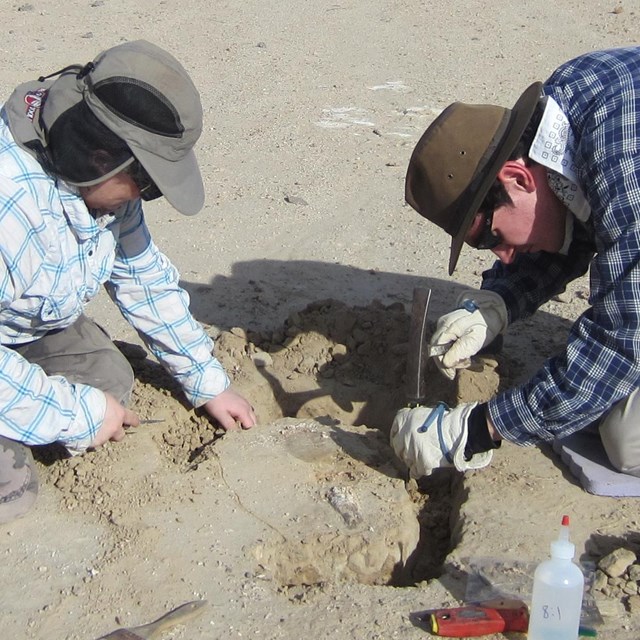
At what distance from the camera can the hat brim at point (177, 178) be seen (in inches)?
111

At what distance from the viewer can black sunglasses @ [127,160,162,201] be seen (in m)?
2.86

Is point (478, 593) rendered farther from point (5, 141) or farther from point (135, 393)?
point (5, 141)

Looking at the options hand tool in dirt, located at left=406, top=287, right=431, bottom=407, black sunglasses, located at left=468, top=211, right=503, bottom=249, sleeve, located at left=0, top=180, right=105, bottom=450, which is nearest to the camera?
sleeve, located at left=0, top=180, right=105, bottom=450

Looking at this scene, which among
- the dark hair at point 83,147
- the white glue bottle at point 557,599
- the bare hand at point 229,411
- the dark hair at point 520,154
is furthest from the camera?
the bare hand at point 229,411

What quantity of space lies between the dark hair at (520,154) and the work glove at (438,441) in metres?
0.67

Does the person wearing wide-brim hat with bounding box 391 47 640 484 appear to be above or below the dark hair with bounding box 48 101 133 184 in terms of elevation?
below

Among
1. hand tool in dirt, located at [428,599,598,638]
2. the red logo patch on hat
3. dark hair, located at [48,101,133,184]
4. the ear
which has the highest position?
the red logo patch on hat

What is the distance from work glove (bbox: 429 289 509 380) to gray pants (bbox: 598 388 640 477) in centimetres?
57

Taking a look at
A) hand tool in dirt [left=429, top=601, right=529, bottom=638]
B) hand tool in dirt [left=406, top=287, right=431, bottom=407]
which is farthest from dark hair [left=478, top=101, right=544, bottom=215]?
hand tool in dirt [left=429, top=601, right=529, bottom=638]

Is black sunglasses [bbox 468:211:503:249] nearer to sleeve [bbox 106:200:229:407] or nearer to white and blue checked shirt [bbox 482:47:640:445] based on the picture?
white and blue checked shirt [bbox 482:47:640:445]

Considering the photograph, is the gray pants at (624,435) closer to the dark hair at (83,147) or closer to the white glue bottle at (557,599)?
→ the white glue bottle at (557,599)

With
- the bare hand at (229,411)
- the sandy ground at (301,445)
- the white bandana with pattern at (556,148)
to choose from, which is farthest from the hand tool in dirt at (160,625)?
the white bandana with pattern at (556,148)

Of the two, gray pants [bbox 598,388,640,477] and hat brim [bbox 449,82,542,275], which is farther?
gray pants [bbox 598,388,640,477]

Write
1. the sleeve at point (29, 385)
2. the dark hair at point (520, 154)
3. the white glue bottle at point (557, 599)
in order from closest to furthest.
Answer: the white glue bottle at point (557, 599), the sleeve at point (29, 385), the dark hair at point (520, 154)
